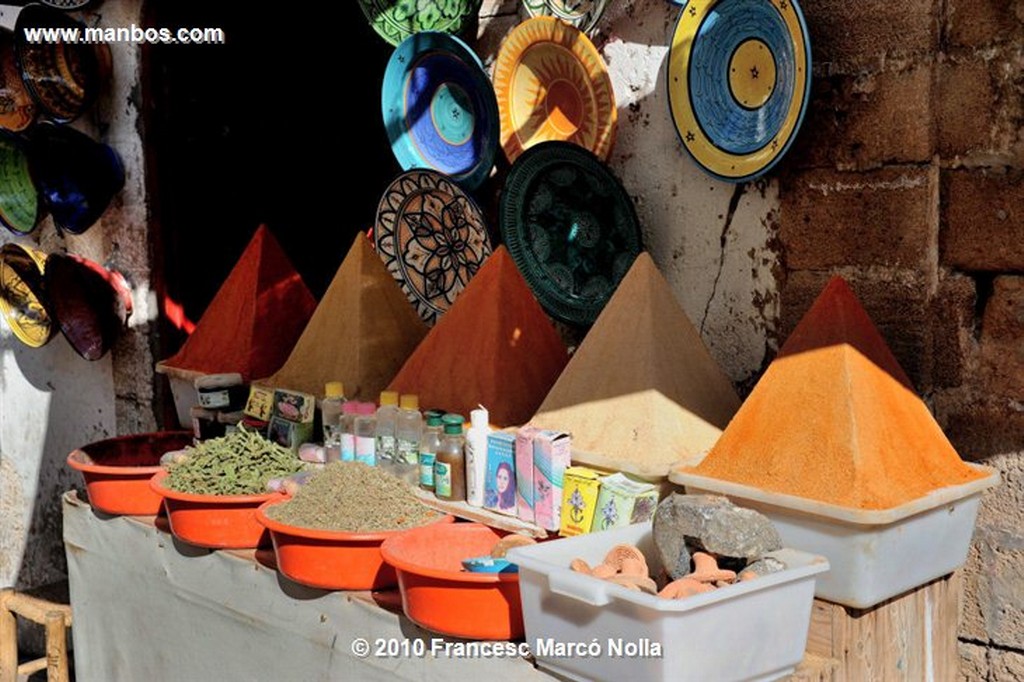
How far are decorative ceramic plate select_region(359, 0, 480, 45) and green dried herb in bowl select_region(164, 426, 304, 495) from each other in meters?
1.39

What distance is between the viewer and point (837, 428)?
2336 millimetres

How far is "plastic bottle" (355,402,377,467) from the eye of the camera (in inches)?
124

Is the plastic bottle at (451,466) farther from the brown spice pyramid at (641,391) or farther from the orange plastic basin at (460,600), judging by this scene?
the orange plastic basin at (460,600)

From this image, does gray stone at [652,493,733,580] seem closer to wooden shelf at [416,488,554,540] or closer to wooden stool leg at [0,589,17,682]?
wooden shelf at [416,488,554,540]

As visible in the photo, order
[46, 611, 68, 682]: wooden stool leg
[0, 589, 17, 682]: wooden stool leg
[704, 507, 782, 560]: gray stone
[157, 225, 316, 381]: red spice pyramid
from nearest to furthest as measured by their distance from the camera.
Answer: [704, 507, 782, 560]: gray stone
[157, 225, 316, 381]: red spice pyramid
[46, 611, 68, 682]: wooden stool leg
[0, 589, 17, 682]: wooden stool leg

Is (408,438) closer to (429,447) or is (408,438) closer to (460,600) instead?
(429,447)

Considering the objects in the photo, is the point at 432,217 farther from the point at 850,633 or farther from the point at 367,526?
the point at 850,633

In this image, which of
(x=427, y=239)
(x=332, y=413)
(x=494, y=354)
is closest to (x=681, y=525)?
(x=494, y=354)

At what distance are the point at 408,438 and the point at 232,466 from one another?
54cm

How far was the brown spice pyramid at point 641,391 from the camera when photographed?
266 cm

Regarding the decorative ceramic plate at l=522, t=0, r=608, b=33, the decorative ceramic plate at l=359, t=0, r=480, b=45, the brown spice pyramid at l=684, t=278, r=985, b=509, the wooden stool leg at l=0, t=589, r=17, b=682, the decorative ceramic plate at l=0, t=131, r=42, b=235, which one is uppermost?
the decorative ceramic plate at l=359, t=0, r=480, b=45

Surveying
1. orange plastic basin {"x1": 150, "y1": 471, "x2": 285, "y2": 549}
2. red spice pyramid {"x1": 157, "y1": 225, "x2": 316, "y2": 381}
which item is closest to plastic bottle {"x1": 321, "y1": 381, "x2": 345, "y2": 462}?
orange plastic basin {"x1": 150, "y1": 471, "x2": 285, "y2": 549}

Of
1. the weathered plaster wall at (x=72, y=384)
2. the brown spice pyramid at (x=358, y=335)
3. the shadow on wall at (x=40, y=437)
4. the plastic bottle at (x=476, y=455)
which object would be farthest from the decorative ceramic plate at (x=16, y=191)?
the plastic bottle at (x=476, y=455)

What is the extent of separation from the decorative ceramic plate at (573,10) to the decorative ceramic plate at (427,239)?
1.90ft
